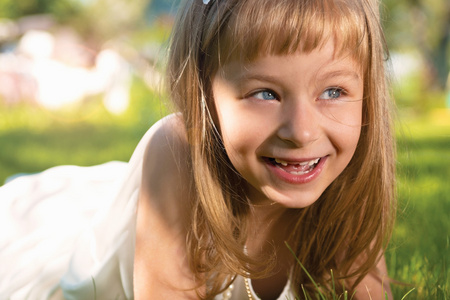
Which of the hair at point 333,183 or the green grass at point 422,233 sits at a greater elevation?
the hair at point 333,183

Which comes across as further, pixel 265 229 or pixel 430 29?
pixel 430 29

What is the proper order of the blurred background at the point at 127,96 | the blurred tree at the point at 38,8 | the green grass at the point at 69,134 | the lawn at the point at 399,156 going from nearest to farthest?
1. the lawn at the point at 399,156
2. the blurred background at the point at 127,96
3. the green grass at the point at 69,134
4. the blurred tree at the point at 38,8

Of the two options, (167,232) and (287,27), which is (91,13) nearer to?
(167,232)

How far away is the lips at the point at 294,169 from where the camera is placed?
4.91 feet

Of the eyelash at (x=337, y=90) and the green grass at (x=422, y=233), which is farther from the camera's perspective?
the green grass at (x=422, y=233)

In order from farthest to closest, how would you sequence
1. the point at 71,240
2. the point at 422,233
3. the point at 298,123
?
1. the point at 422,233
2. the point at 71,240
3. the point at 298,123

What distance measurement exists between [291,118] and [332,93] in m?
0.16

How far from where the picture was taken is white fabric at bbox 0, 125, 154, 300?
1.87m

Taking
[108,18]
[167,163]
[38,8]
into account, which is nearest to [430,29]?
[108,18]

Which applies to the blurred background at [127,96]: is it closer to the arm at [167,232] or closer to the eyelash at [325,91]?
the arm at [167,232]

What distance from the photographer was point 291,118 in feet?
4.52

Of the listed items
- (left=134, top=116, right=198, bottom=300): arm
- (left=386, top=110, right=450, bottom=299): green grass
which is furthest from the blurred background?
(left=134, top=116, right=198, bottom=300): arm

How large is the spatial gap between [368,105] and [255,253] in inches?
22.2

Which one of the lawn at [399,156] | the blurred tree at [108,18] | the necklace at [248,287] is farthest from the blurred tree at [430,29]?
the necklace at [248,287]
